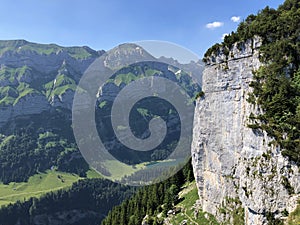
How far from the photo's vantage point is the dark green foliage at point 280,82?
129 feet

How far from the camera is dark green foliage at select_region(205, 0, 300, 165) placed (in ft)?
129

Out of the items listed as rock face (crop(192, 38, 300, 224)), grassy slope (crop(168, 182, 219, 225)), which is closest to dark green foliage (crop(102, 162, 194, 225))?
grassy slope (crop(168, 182, 219, 225))

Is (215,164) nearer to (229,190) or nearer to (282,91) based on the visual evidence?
(229,190)

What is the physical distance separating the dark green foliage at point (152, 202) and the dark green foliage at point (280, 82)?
42.7m

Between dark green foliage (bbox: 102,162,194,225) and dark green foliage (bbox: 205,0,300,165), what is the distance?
42736mm

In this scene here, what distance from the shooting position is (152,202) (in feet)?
283

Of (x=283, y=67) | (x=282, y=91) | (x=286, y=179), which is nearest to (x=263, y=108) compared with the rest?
(x=282, y=91)

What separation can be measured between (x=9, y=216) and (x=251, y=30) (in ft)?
662

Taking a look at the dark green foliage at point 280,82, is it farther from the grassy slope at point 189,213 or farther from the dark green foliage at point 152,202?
the dark green foliage at point 152,202

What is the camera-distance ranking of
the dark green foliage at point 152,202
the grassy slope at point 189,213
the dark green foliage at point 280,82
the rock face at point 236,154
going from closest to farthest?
the dark green foliage at point 280,82 < the rock face at point 236,154 < the grassy slope at point 189,213 < the dark green foliage at point 152,202

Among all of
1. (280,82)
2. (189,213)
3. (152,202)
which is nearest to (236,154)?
(280,82)

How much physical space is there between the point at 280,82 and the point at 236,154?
52.7 ft

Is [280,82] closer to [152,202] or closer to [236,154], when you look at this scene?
[236,154]

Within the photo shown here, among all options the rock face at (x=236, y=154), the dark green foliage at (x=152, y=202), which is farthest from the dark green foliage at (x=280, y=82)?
the dark green foliage at (x=152, y=202)
